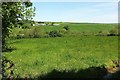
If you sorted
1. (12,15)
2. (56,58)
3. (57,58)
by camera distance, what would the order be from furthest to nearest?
1. (56,58)
2. (57,58)
3. (12,15)

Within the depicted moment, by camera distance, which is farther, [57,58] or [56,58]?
[56,58]

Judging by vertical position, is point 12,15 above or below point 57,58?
above

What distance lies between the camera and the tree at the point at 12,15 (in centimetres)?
720

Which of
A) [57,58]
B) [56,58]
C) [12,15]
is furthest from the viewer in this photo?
[56,58]

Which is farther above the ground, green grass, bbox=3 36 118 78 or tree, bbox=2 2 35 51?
tree, bbox=2 2 35 51

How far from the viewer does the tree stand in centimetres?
720

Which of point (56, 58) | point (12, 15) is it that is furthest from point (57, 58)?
point (12, 15)

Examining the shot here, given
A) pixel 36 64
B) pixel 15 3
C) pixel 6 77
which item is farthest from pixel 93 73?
pixel 36 64

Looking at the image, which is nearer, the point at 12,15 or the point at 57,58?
the point at 12,15

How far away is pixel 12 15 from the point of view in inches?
290

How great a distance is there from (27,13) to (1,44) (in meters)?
0.94

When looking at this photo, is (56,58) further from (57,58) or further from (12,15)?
(12,15)

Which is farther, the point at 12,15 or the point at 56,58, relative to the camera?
the point at 56,58

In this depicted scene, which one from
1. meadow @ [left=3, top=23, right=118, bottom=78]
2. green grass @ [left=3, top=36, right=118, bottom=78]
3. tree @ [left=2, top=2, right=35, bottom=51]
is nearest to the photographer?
tree @ [left=2, top=2, right=35, bottom=51]
